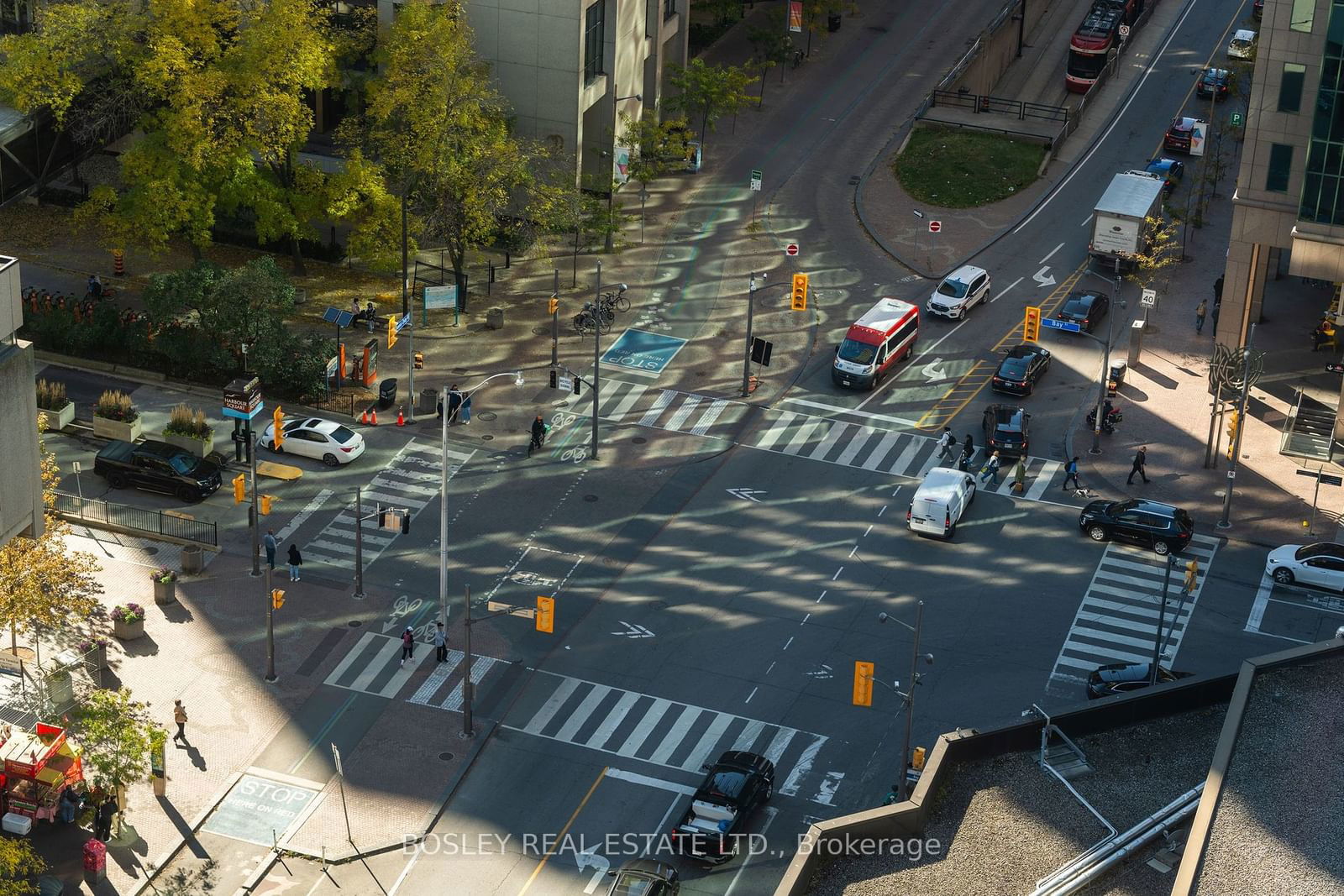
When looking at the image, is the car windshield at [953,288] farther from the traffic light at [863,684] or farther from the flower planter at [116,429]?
the flower planter at [116,429]

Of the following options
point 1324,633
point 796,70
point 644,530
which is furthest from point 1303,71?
point 796,70

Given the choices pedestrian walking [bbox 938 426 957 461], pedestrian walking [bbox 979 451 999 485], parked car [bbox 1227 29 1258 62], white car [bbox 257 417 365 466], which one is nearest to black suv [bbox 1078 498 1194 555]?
pedestrian walking [bbox 979 451 999 485]

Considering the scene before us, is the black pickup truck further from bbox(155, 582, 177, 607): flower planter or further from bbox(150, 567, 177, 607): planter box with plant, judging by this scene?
bbox(155, 582, 177, 607): flower planter

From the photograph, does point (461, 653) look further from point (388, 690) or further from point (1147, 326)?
point (1147, 326)

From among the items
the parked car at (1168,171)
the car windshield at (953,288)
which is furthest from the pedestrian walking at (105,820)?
the parked car at (1168,171)

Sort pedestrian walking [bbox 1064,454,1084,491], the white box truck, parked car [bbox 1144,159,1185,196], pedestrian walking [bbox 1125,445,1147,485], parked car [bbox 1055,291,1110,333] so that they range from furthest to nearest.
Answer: parked car [bbox 1144,159,1185,196]
the white box truck
parked car [bbox 1055,291,1110,333]
pedestrian walking [bbox 1125,445,1147,485]
pedestrian walking [bbox 1064,454,1084,491]

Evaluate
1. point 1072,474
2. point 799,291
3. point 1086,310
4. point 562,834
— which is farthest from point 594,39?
point 562,834

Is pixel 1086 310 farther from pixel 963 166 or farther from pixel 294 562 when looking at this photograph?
pixel 294 562
